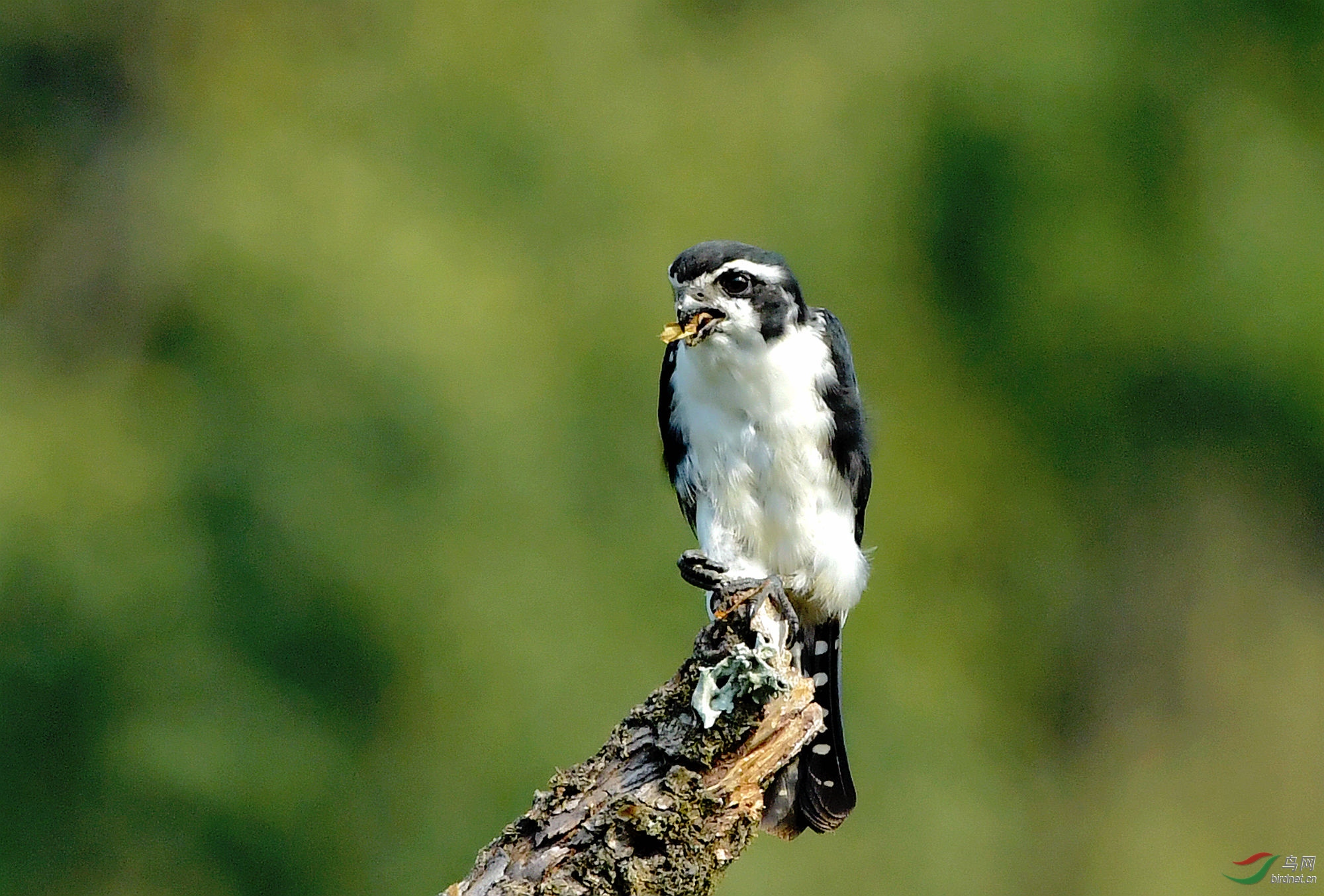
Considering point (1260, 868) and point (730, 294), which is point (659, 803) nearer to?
point (730, 294)

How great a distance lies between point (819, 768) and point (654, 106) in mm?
5687

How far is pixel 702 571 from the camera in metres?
3.64

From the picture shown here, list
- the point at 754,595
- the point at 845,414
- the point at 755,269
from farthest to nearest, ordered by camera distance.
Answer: the point at 845,414 < the point at 755,269 < the point at 754,595

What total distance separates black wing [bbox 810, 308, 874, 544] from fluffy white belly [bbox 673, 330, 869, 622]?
0.03m

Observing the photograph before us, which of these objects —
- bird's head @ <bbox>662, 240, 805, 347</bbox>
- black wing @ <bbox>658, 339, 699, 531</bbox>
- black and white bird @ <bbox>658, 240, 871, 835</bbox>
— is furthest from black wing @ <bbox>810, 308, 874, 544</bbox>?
black wing @ <bbox>658, 339, 699, 531</bbox>

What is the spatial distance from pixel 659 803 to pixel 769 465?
1.37 m

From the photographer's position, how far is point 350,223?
7.86 meters

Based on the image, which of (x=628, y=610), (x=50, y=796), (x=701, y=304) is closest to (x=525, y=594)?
(x=628, y=610)

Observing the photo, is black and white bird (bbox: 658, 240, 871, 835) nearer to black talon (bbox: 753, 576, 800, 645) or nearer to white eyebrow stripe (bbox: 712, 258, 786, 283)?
white eyebrow stripe (bbox: 712, 258, 786, 283)

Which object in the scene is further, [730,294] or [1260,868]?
[1260,868]

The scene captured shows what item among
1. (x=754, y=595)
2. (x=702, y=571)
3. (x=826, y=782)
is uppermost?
(x=702, y=571)

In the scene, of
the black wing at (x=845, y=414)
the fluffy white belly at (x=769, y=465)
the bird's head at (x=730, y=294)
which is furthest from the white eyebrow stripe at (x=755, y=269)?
the black wing at (x=845, y=414)

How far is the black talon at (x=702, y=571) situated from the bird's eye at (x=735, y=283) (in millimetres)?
722

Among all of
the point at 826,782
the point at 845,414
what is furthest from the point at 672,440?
the point at 826,782
